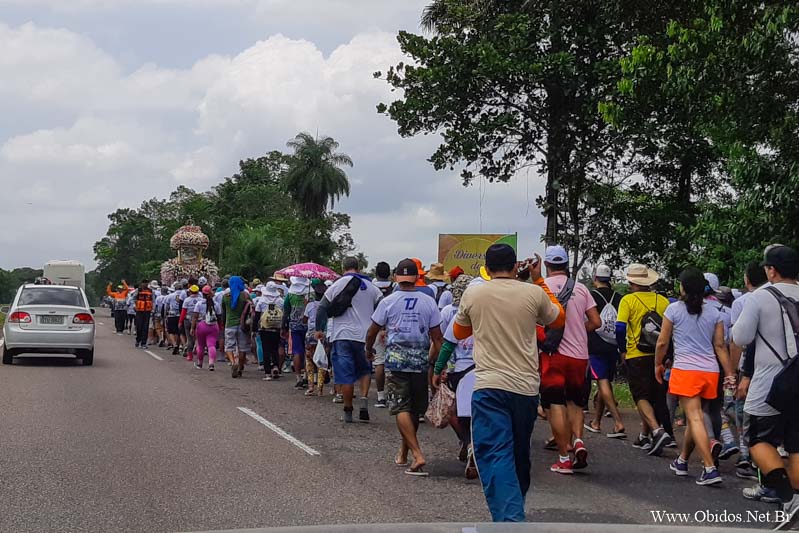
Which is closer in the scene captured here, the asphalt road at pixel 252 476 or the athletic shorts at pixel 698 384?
the asphalt road at pixel 252 476

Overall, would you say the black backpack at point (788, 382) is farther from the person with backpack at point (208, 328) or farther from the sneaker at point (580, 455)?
the person with backpack at point (208, 328)

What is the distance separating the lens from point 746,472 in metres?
9.20

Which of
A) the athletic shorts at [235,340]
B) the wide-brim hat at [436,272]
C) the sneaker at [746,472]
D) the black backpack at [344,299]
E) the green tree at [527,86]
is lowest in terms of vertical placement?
the sneaker at [746,472]

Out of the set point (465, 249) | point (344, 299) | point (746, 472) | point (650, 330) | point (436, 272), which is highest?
point (465, 249)

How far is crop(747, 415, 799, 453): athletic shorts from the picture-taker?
6.92 metres

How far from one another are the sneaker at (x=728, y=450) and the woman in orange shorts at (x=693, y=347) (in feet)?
3.44

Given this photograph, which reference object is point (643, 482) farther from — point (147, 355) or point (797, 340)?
point (147, 355)

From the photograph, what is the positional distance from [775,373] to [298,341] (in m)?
10.2

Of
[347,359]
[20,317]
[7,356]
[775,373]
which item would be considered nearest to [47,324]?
[20,317]

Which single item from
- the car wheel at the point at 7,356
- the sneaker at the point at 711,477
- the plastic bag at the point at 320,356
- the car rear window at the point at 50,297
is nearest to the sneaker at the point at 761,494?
the sneaker at the point at 711,477

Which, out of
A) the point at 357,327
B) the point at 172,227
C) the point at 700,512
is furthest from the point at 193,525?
the point at 172,227

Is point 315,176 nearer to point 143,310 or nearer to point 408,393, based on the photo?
point 143,310

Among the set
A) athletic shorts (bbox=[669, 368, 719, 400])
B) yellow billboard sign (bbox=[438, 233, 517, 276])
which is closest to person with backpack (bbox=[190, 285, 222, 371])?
yellow billboard sign (bbox=[438, 233, 517, 276])

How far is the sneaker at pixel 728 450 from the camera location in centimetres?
986
